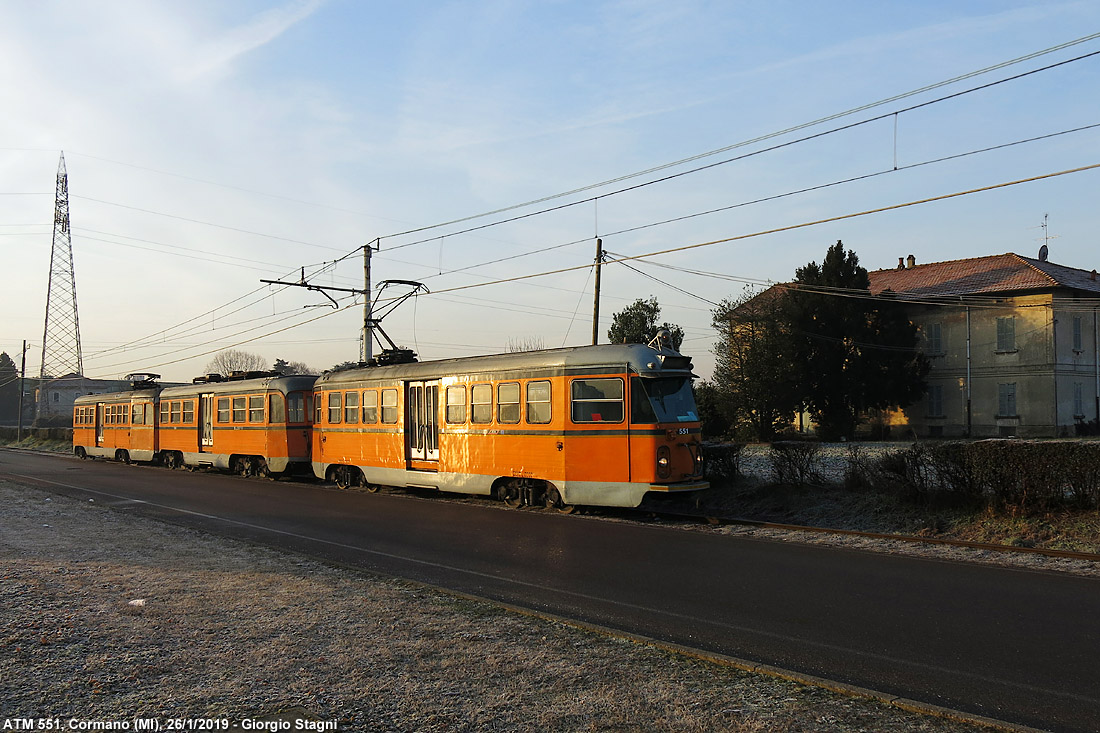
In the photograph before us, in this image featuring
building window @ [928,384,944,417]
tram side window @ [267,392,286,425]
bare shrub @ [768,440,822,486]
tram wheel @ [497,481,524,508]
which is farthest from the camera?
building window @ [928,384,944,417]

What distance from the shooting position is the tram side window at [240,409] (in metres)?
24.6

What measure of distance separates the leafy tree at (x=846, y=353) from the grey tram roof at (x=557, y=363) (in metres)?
25.7

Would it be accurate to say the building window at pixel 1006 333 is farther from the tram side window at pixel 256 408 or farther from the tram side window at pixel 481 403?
the tram side window at pixel 256 408

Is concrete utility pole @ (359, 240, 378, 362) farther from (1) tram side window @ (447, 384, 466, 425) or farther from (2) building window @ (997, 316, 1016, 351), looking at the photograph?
(2) building window @ (997, 316, 1016, 351)

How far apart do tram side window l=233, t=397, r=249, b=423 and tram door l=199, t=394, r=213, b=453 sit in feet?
6.42

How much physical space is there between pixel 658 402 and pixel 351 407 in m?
9.30

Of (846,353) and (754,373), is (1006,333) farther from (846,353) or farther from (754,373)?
(754,373)

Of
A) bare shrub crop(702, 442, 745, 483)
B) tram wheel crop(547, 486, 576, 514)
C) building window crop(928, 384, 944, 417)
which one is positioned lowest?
tram wheel crop(547, 486, 576, 514)

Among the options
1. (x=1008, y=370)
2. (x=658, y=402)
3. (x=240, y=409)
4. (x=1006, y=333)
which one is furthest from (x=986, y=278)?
(x=240, y=409)

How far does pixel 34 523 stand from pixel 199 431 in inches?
524

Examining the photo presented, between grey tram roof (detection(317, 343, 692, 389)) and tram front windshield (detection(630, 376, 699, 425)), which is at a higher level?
grey tram roof (detection(317, 343, 692, 389))

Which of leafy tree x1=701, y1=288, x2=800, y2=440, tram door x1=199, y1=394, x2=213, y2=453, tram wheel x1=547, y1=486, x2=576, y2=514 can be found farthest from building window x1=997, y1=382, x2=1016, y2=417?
tram door x1=199, y1=394, x2=213, y2=453

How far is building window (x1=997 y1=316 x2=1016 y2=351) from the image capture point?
39500 mm

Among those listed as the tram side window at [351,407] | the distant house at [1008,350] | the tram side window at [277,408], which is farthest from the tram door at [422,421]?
the distant house at [1008,350]
